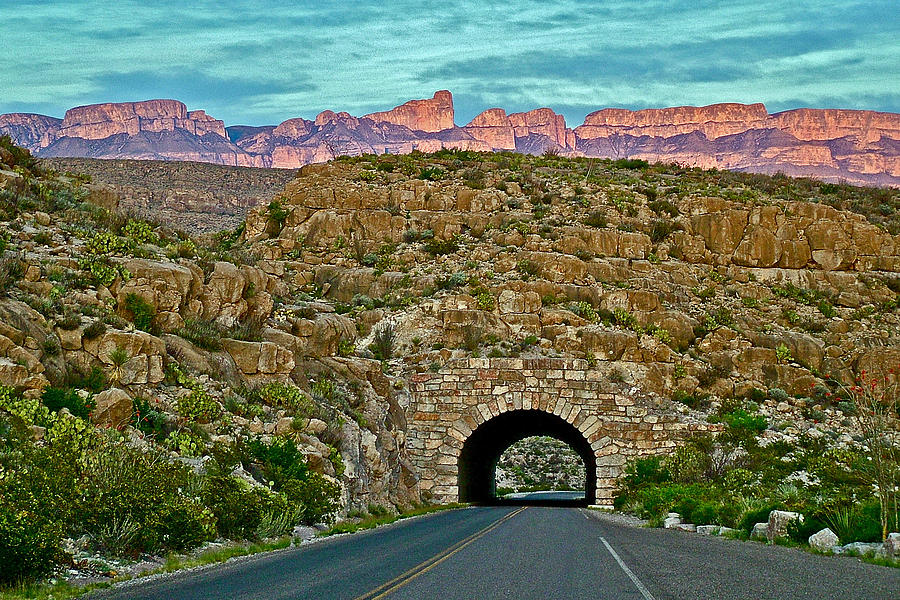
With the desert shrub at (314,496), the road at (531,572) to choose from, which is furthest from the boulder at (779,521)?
the desert shrub at (314,496)

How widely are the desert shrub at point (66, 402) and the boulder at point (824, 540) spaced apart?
14.8 meters

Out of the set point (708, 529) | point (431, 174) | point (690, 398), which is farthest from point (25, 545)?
point (431, 174)

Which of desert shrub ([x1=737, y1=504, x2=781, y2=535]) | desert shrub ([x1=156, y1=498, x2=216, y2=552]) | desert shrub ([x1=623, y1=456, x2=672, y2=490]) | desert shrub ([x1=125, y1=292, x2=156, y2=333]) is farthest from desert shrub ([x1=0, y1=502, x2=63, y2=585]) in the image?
desert shrub ([x1=623, y1=456, x2=672, y2=490])

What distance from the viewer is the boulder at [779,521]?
16.7 m

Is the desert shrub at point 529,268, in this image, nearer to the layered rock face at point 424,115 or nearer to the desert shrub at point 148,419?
the desert shrub at point 148,419

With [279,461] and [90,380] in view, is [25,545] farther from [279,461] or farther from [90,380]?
[279,461]

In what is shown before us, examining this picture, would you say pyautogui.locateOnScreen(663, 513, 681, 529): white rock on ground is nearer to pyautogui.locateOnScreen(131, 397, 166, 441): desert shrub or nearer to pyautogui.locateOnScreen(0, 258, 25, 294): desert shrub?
pyautogui.locateOnScreen(131, 397, 166, 441): desert shrub

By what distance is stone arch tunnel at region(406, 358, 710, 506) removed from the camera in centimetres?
3244

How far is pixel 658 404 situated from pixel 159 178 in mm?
65357

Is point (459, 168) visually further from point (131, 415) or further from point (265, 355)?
point (131, 415)

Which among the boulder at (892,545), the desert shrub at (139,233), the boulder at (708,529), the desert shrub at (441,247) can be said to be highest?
the desert shrub at (441,247)

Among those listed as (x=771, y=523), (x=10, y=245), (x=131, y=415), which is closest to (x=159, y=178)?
(x=10, y=245)

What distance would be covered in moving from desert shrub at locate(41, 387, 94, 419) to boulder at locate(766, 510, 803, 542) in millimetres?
14713

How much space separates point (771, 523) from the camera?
675 inches
